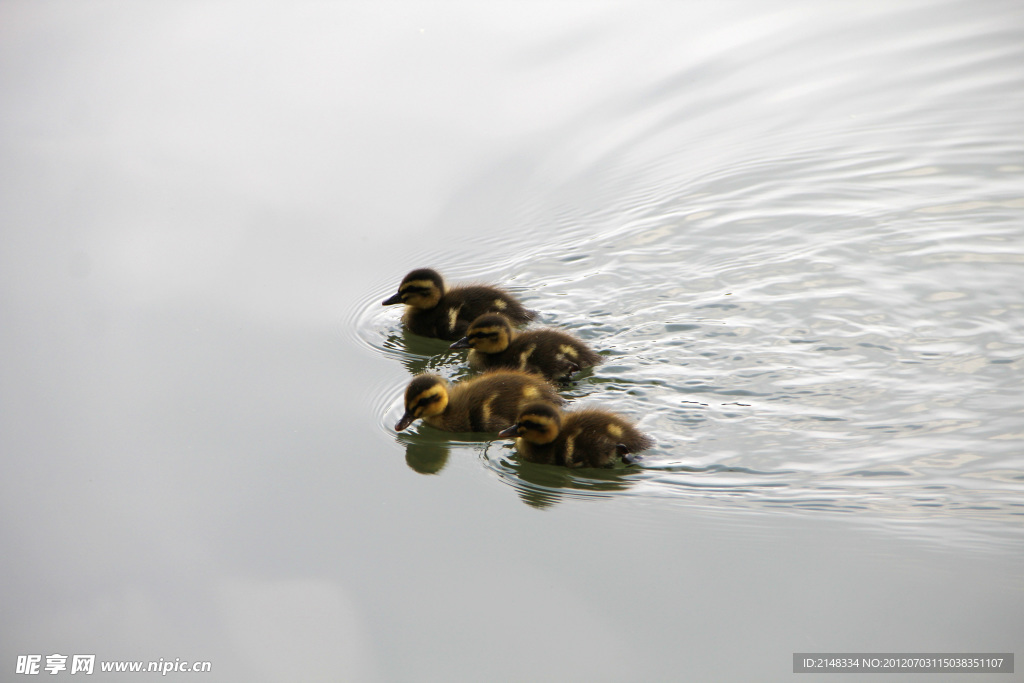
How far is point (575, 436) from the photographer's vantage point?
3326mm

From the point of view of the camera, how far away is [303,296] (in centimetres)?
442

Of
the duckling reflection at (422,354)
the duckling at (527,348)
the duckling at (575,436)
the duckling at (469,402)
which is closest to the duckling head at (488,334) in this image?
the duckling at (527,348)

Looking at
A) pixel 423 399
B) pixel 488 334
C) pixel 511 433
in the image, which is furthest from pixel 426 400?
pixel 488 334

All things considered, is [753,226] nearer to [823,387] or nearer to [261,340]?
[823,387]

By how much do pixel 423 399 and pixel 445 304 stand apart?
0.82 m

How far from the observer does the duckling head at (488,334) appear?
3955 millimetres

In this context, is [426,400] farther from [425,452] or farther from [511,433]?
[511,433]

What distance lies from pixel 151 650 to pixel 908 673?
77.9 inches

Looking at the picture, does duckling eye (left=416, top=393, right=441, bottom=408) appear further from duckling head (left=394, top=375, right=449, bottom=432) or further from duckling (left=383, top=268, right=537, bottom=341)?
duckling (left=383, top=268, right=537, bottom=341)

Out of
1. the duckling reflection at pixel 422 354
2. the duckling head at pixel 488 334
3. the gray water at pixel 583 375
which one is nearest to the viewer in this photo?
the gray water at pixel 583 375

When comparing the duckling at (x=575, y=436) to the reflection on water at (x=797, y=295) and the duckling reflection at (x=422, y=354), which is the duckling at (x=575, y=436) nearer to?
the reflection on water at (x=797, y=295)

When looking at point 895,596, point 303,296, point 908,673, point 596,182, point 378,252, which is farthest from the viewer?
point 596,182

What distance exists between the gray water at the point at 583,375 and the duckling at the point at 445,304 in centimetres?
13

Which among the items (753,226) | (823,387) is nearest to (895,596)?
(823,387)
